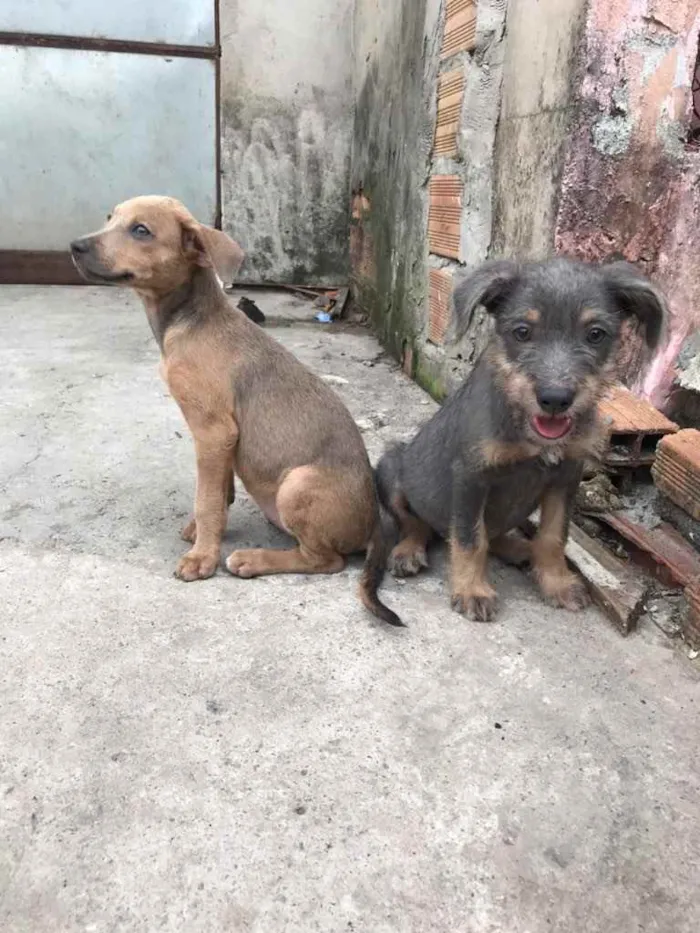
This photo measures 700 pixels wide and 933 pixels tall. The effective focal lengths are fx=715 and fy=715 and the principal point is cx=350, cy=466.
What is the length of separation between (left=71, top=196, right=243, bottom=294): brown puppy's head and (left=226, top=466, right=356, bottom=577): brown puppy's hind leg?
918 mm

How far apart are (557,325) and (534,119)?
1832 millimetres

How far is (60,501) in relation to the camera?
12.5ft

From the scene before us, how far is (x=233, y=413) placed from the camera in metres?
3.15

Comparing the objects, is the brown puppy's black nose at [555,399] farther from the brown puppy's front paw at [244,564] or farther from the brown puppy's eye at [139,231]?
the brown puppy's eye at [139,231]

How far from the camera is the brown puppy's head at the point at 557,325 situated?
2.41 metres

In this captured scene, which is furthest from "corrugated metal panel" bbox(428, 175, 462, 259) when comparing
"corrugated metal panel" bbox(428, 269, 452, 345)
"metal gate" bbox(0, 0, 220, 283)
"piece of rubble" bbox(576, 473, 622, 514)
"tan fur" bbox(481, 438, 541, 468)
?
"metal gate" bbox(0, 0, 220, 283)

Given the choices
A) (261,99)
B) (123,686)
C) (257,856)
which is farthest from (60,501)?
(261,99)

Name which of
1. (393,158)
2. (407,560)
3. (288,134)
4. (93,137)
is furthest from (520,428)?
(93,137)

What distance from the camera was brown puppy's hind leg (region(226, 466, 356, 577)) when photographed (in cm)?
305

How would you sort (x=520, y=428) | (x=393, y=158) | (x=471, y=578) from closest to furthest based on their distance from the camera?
(x=520, y=428) → (x=471, y=578) → (x=393, y=158)

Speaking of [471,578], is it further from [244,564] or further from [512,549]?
[244,564]

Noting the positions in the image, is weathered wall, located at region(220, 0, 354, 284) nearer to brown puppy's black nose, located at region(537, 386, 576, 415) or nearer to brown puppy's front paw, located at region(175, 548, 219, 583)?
brown puppy's front paw, located at region(175, 548, 219, 583)

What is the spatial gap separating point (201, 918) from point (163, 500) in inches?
96.5

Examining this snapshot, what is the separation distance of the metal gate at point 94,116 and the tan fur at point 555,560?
7.83m
